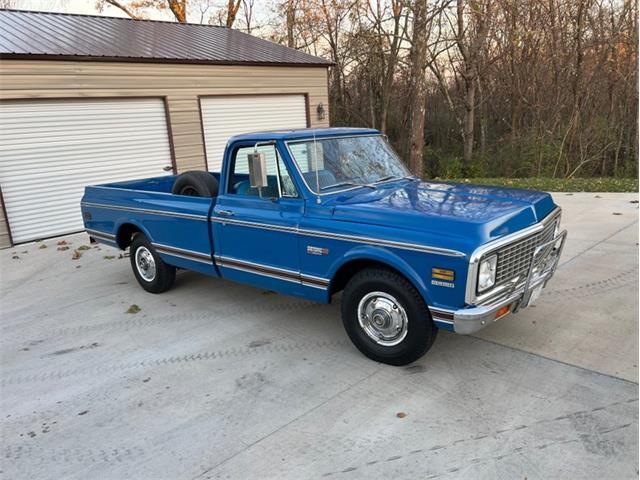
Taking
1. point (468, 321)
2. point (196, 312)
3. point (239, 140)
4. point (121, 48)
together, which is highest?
point (121, 48)

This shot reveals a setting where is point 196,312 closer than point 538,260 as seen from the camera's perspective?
No

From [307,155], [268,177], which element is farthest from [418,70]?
[268,177]

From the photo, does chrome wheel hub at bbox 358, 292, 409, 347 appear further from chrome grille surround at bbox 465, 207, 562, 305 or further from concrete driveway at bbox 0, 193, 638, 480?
chrome grille surround at bbox 465, 207, 562, 305

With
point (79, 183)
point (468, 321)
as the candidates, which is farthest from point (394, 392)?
point (79, 183)

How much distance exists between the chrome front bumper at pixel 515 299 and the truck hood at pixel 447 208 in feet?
1.06

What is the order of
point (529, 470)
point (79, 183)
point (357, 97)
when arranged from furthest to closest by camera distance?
point (357, 97) → point (79, 183) → point (529, 470)

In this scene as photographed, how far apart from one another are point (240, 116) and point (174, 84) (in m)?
1.92

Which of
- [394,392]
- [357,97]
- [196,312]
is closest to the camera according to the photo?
[394,392]

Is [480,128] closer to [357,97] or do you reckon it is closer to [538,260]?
[357,97]

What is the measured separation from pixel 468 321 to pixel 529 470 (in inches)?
38.2

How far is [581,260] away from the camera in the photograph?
6293 millimetres

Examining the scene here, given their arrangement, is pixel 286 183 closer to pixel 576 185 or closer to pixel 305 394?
pixel 305 394

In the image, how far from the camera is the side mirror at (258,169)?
4.29m

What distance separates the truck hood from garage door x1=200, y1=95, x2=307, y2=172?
7956mm
